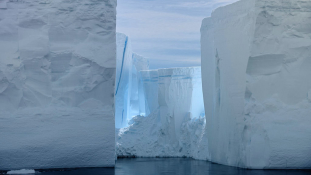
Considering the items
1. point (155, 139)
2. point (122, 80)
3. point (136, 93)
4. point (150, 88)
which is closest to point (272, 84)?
point (155, 139)

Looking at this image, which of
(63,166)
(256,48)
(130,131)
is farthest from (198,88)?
(63,166)

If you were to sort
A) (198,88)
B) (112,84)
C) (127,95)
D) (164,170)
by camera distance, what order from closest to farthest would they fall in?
(164,170) → (112,84) → (198,88) → (127,95)

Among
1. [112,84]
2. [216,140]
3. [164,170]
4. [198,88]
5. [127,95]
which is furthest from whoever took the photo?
[127,95]

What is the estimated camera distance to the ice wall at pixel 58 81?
360 inches

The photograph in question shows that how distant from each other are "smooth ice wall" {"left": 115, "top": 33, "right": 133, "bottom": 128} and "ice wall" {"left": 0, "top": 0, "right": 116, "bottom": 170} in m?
5.28

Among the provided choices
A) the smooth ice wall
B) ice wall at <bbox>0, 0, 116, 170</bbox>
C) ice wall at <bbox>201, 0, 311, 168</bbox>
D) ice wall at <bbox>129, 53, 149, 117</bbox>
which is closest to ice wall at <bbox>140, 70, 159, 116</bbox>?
ice wall at <bbox>129, 53, 149, 117</bbox>

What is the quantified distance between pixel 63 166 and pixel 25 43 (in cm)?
285

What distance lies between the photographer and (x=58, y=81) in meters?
9.39

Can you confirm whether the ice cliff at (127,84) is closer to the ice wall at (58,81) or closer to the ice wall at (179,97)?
the ice wall at (179,97)

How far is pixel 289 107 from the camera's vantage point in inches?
363

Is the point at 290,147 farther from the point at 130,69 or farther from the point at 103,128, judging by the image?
the point at 130,69

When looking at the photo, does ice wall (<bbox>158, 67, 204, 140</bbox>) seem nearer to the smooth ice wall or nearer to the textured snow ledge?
the textured snow ledge

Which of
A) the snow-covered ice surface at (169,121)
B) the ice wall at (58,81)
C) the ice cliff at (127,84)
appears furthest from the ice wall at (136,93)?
the ice wall at (58,81)

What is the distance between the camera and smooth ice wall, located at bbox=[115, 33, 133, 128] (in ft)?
48.7
